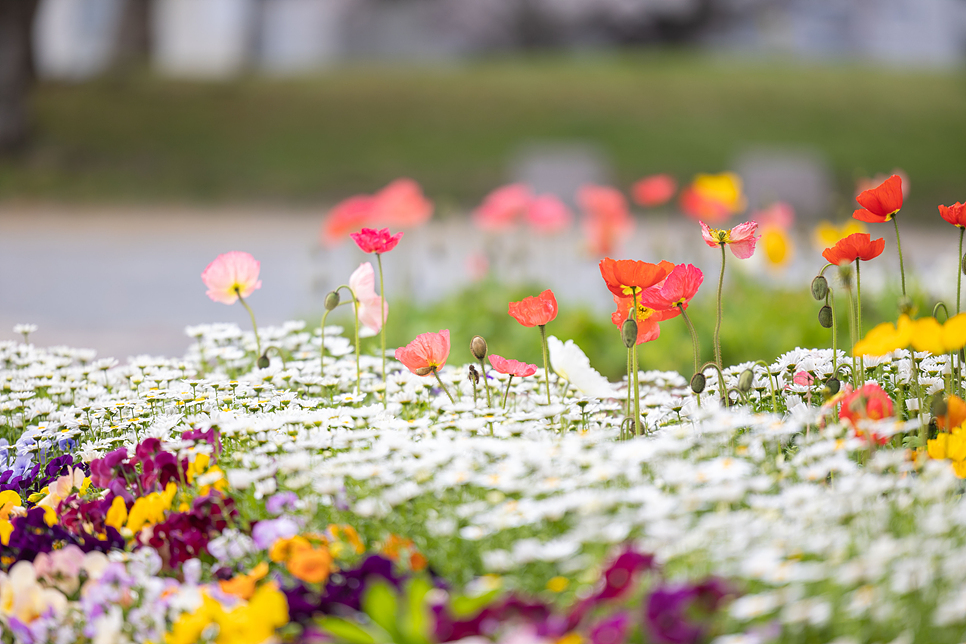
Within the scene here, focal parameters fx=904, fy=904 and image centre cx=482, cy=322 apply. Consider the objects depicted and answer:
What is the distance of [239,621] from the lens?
1187 mm

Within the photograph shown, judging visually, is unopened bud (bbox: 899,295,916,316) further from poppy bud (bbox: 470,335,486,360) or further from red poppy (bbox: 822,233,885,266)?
poppy bud (bbox: 470,335,486,360)

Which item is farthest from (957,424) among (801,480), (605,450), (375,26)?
(375,26)

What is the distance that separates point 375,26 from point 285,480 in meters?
28.8

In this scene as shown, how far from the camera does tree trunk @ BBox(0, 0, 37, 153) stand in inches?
460

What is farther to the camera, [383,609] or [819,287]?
[819,287]

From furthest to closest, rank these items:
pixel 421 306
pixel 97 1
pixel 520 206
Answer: pixel 97 1 → pixel 421 306 → pixel 520 206

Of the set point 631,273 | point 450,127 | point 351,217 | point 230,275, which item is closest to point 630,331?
point 631,273

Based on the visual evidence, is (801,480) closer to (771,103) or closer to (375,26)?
(771,103)

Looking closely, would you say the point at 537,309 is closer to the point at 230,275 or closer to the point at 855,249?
the point at 855,249

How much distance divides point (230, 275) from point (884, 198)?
4.69 ft

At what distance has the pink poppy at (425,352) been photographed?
182 cm

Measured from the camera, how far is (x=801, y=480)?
5.21 ft

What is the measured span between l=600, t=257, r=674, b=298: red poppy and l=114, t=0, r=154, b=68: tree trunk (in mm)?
18483

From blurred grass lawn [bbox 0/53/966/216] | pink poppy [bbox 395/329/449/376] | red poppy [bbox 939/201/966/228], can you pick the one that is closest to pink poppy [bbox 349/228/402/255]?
pink poppy [bbox 395/329/449/376]
